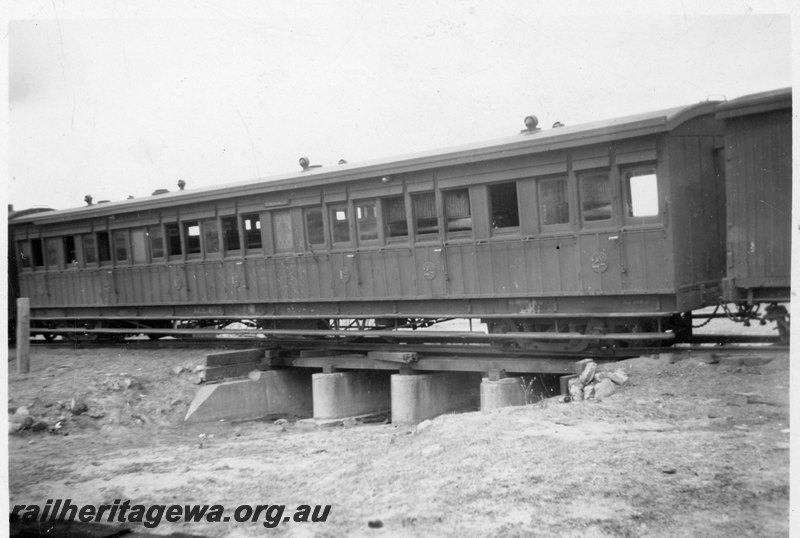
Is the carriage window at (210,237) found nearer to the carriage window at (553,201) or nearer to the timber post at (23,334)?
the timber post at (23,334)

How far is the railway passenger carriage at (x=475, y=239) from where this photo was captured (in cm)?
1006

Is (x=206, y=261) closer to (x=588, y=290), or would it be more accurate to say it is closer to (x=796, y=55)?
(x=588, y=290)

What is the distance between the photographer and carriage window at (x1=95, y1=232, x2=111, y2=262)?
59.1ft

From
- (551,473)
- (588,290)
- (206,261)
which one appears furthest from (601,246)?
(206,261)

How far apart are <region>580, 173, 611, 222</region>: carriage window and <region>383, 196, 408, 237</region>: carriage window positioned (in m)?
3.40

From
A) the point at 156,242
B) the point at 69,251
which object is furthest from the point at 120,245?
the point at 69,251

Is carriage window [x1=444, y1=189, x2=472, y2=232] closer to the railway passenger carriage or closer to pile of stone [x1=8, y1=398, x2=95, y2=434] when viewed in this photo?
the railway passenger carriage

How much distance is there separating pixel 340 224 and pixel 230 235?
3.23 metres

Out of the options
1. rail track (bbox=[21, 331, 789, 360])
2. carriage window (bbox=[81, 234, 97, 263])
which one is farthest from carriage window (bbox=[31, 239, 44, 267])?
rail track (bbox=[21, 331, 789, 360])

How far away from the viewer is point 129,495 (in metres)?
8.22

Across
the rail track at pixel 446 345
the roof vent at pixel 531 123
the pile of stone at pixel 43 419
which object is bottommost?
the pile of stone at pixel 43 419

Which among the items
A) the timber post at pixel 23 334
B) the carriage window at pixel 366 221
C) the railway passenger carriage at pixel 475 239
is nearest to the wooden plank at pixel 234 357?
the railway passenger carriage at pixel 475 239

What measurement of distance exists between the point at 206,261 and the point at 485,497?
37.4 ft

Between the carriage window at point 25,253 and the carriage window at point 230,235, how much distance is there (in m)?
7.73
